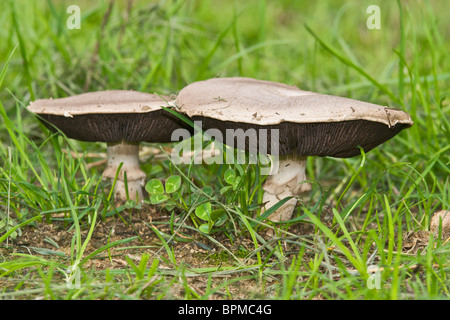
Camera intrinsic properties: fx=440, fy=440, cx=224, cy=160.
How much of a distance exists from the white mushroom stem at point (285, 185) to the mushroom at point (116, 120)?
659 mm

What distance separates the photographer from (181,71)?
4.60 m

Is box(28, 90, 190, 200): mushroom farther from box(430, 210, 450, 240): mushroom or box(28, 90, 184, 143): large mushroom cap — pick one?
box(430, 210, 450, 240): mushroom

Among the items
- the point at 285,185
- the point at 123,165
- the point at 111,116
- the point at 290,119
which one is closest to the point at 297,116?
the point at 290,119

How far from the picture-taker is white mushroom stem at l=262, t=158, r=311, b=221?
265 cm

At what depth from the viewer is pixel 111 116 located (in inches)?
99.2

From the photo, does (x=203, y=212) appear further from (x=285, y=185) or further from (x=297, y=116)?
(x=297, y=116)

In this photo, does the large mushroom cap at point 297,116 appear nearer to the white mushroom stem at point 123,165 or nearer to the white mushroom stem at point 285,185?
the white mushroom stem at point 285,185

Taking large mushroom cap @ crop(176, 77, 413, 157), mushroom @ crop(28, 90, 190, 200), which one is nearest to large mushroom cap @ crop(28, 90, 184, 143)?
mushroom @ crop(28, 90, 190, 200)

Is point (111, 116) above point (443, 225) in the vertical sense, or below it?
above

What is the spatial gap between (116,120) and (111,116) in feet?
0.24

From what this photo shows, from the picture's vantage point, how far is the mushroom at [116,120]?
242 cm
